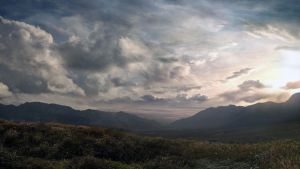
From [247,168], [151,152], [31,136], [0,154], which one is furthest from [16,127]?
[247,168]

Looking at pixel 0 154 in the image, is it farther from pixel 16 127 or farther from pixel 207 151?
pixel 207 151

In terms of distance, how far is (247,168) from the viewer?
1941 centimetres

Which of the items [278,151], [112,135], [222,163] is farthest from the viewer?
[112,135]

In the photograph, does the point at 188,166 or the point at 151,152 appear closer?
the point at 188,166

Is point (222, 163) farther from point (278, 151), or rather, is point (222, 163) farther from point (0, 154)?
point (0, 154)

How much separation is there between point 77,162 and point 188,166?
6.61 metres

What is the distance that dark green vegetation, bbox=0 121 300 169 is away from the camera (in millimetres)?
20125

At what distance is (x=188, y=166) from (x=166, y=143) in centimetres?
689

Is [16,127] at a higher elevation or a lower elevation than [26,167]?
higher

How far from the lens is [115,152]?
2614 centimetres

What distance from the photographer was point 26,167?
63.8 feet

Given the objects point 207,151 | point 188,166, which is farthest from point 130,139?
point 188,166

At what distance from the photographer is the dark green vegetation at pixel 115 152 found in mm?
20125

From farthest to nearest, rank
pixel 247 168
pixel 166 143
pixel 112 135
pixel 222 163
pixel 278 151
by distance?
pixel 112 135
pixel 166 143
pixel 222 163
pixel 278 151
pixel 247 168
